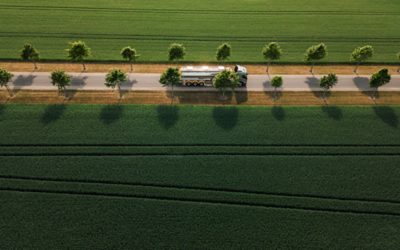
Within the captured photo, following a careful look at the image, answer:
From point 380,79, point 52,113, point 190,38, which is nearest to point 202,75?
point 190,38

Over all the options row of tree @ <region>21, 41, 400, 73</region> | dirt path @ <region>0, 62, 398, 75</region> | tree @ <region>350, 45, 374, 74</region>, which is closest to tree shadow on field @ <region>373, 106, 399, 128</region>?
dirt path @ <region>0, 62, 398, 75</region>

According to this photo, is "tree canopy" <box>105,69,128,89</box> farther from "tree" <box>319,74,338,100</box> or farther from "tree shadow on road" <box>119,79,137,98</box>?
"tree" <box>319,74,338,100</box>

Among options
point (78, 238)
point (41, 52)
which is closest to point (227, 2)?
point (41, 52)

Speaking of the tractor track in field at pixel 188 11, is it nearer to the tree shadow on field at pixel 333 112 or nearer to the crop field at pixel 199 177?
the tree shadow on field at pixel 333 112

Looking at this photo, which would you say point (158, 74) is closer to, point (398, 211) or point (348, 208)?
point (348, 208)

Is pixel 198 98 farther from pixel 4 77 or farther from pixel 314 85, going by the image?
pixel 4 77

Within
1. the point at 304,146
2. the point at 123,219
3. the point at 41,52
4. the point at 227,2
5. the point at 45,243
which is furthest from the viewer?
the point at 227,2

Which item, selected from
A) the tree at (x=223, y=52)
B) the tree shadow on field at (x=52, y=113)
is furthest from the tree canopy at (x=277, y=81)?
the tree shadow on field at (x=52, y=113)
